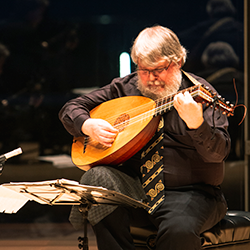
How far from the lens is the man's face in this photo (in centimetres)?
192

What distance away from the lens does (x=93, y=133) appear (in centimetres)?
196

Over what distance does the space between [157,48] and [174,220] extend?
0.95 m

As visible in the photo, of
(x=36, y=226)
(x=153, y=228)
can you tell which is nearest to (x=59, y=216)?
(x=36, y=226)

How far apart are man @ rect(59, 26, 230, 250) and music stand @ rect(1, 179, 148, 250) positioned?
8.1 inches

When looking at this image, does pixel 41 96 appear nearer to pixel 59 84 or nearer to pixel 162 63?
pixel 59 84

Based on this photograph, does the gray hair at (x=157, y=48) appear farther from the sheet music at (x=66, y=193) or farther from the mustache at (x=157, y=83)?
the sheet music at (x=66, y=193)

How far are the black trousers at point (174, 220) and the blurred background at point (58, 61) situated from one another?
1440mm

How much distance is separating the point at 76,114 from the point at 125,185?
22.9 inches

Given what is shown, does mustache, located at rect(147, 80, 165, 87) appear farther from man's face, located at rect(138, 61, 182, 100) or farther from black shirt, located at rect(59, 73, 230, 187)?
black shirt, located at rect(59, 73, 230, 187)

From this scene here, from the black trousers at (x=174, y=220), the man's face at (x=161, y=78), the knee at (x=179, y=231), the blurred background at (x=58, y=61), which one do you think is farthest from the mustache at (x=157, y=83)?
the blurred background at (x=58, y=61)

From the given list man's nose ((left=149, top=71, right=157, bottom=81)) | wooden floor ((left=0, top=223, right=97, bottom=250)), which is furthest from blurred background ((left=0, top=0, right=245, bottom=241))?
man's nose ((left=149, top=71, right=157, bottom=81))

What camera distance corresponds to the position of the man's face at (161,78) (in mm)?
1919

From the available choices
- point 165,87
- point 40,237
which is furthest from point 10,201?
point 40,237

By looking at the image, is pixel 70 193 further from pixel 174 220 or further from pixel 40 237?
pixel 40 237
